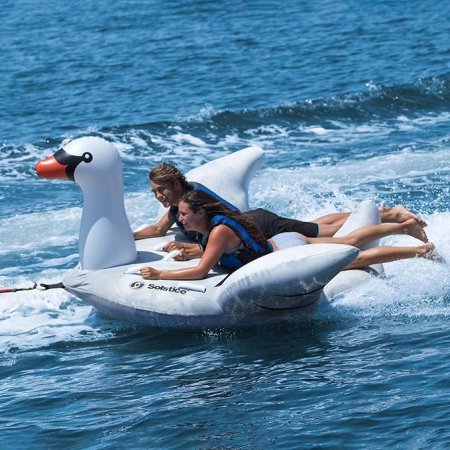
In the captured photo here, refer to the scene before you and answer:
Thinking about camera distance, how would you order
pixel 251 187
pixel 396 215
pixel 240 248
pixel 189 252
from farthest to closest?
pixel 251 187
pixel 396 215
pixel 189 252
pixel 240 248

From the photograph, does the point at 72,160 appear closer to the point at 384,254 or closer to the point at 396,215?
the point at 384,254

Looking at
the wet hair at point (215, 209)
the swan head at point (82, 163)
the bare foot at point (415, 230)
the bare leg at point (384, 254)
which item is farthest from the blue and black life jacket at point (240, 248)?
the bare foot at point (415, 230)

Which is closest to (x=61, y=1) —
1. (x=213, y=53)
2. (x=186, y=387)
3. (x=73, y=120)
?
(x=213, y=53)

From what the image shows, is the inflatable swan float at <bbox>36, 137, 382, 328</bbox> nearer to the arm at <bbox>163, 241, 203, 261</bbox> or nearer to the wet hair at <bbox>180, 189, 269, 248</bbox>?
the arm at <bbox>163, 241, 203, 261</bbox>

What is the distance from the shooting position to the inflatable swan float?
812cm

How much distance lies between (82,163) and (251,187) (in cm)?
455

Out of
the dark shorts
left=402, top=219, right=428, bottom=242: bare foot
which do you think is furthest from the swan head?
left=402, top=219, right=428, bottom=242: bare foot

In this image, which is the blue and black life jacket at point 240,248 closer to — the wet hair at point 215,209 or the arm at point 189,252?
the wet hair at point 215,209

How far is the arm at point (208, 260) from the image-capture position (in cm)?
830

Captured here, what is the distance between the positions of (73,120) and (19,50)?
459cm

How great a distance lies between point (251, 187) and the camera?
13.1 metres

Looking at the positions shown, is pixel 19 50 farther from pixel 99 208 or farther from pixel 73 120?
pixel 99 208

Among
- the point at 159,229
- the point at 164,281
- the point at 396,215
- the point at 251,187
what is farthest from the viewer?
the point at 251,187

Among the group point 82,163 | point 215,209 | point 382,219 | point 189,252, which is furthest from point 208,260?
point 382,219
